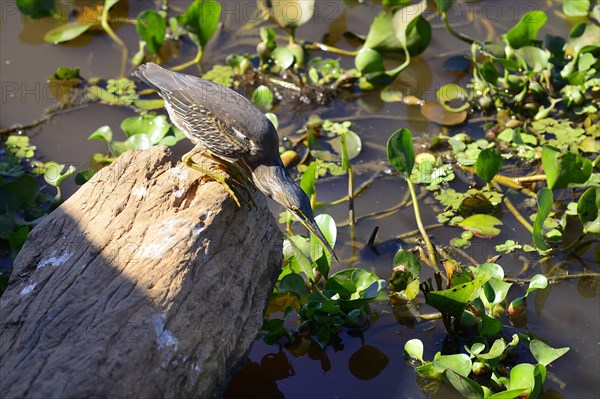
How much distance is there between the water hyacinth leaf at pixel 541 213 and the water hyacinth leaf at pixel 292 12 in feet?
9.78

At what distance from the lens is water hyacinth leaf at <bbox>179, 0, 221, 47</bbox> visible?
696 centimetres

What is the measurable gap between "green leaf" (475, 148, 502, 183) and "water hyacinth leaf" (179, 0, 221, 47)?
2712 millimetres

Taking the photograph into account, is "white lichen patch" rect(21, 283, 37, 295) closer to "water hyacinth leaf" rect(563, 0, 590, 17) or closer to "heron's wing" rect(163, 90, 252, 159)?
"heron's wing" rect(163, 90, 252, 159)

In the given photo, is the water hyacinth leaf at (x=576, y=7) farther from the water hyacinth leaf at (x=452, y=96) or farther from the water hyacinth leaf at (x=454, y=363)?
the water hyacinth leaf at (x=454, y=363)

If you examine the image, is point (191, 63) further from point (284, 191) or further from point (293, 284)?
point (284, 191)

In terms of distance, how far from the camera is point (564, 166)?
5.59m

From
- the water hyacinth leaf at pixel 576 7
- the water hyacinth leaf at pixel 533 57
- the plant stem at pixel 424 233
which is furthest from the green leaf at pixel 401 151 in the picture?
the water hyacinth leaf at pixel 576 7

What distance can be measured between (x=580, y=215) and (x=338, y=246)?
65.1 inches

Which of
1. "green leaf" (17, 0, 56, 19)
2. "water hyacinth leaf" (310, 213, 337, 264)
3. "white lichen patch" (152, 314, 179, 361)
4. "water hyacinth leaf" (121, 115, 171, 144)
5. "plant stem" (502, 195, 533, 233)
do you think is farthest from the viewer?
"green leaf" (17, 0, 56, 19)

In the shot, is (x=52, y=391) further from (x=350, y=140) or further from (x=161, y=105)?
(x=161, y=105)

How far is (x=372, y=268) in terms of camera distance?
564cm

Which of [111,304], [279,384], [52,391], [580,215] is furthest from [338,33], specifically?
[52,391]

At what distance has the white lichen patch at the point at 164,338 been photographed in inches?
145

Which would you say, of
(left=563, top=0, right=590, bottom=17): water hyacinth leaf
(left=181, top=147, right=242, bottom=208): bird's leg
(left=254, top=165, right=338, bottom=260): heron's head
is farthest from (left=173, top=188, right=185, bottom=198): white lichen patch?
(left=563, top=0, right=590, bottom=17): water hyacinth leaf
